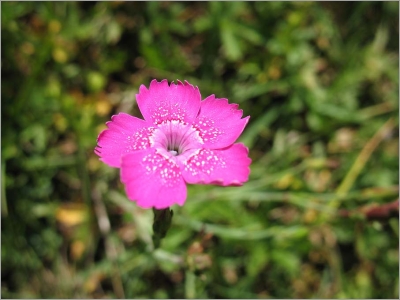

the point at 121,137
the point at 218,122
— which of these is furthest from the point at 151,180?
the point at 218,122

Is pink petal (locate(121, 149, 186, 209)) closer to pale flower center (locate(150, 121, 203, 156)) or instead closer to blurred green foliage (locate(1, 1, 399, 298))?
pale flower center (locate(150, 121, 203, 156))

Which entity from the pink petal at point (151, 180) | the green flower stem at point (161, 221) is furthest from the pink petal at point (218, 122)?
the green flower stem at point (161, 221)

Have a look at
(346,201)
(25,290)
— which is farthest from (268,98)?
(25,290)

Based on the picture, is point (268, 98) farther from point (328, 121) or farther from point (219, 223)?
point (219, 223)

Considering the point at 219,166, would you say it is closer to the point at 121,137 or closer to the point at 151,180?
the point at 151,180

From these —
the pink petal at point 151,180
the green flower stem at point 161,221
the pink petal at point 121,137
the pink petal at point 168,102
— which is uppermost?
the pink petal at point 168,102

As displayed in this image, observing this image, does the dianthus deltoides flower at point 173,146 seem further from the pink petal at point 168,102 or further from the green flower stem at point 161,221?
the green flower stem at point 161,221

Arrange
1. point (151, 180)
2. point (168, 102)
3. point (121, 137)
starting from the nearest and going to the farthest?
point (151, 180) → point (121, 137) → point (168, 102)
